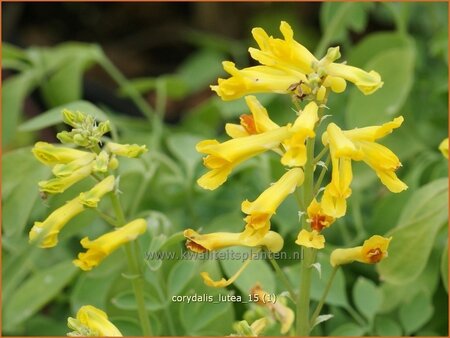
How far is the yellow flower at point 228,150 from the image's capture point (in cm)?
82

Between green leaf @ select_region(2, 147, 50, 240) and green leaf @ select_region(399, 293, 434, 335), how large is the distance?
54 centimetres

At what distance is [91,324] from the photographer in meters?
0.83

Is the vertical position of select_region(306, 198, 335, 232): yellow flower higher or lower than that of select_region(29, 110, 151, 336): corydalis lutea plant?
lower

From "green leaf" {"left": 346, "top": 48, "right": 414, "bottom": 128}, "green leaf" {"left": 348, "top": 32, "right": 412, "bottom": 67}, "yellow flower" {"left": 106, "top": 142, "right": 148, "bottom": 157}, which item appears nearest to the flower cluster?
"yellow flower" {"left": 106, "top": 142, "right": 148, "bottom": 157}

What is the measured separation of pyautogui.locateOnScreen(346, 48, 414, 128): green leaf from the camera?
4.34 feet

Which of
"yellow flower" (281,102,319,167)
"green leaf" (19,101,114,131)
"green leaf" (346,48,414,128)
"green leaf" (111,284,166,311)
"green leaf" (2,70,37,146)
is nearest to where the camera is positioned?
"yellow flower" (281,102,319,167)

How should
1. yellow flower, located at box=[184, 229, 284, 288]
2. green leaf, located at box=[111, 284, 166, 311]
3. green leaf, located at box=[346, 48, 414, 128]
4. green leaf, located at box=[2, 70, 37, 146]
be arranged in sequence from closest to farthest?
yellow flower, located at box=[184, 229, 284, 288], green leaf, located at box=[111, 284, 166, 311], green leaf, located at box=[346, 48, 414, 128], green leaf, located at box=[2, 70, 37, 146]

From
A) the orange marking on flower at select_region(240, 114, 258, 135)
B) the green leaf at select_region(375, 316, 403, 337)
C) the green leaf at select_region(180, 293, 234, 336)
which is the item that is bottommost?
the green leaf at select_region(375, 316, 403, 337)

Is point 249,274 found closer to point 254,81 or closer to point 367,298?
point 367,298

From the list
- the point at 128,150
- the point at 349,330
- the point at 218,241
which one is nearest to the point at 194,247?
the point at 218,241

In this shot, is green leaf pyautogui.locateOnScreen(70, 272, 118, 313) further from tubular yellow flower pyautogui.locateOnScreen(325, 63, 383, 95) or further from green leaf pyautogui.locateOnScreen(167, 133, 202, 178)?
tubular yellow flower pyautogui.locateOnScreen(325, 63, 383, 95)

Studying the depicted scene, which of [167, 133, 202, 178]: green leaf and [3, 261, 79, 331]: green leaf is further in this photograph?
[167, 133, 202, 178]: green leaf

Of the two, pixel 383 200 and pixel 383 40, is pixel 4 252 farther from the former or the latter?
pixel 383 40

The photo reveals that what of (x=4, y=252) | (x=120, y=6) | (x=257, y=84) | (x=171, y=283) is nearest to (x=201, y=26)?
(x=120, y=6)
